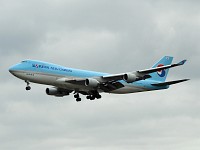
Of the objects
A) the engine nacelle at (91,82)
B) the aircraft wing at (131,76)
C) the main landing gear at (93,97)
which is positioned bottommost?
the main landing gear at (93,97)

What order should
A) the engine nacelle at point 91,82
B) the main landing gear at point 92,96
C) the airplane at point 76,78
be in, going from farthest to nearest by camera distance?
the main landing gear at point 92,96, the engine nacelle at point 91,82, the airplane at point 76,78

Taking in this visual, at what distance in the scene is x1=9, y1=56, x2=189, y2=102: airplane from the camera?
91375 millimetres

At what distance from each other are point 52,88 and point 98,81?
9804 millimetres

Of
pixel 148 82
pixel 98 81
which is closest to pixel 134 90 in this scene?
pixel 148 82

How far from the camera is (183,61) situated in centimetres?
8656

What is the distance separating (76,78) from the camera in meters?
94.1

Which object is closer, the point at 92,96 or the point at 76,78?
the point at 76,78

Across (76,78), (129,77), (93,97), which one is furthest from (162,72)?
(76,78)

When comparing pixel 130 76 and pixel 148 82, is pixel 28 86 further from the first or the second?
pixel 148 82

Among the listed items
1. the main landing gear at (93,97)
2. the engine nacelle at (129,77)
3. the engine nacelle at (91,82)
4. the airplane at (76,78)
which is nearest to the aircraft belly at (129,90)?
the airplane at (76,78)

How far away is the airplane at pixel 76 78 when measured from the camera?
91.4 meters

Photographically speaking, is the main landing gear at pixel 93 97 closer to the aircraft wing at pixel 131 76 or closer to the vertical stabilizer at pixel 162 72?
the aircraft wing at pixel 131 76

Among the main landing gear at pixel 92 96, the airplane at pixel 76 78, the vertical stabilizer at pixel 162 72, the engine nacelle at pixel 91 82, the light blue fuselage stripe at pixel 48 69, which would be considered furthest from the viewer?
the vertical stabilizer at pixel 162 72

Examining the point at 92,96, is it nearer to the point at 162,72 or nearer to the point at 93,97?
the point at 93,97
